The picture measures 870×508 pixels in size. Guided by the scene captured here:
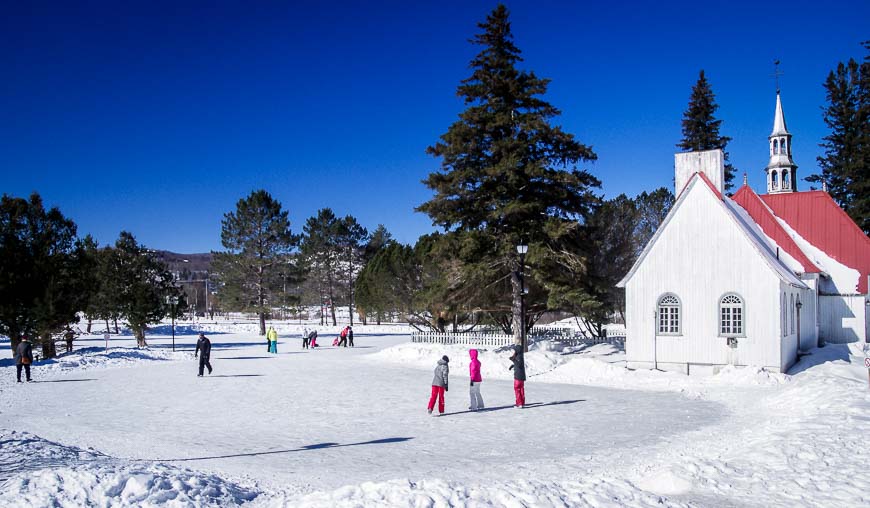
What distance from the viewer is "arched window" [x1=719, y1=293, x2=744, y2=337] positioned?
837 inches

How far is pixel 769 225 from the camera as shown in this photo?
28.2 meters

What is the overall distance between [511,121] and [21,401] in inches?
777

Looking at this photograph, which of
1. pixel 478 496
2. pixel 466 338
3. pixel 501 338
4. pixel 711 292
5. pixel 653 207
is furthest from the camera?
pixel 653 207

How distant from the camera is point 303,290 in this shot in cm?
7806

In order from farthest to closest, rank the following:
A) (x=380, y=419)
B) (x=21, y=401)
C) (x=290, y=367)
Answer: (x=290, y=367), (x=21, y=401), (x=380, y=419)

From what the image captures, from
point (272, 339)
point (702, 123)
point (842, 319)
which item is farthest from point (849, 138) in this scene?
point (272, 339)

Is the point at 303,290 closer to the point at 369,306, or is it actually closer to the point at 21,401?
the point at 369,306

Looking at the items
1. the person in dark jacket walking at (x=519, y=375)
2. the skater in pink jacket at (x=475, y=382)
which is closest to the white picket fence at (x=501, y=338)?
the person in dark jacket walking at (x=519, y=375)

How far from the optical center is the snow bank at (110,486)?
707 centimetres

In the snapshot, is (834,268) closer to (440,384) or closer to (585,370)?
(585,370)

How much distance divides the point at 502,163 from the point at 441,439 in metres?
15.9

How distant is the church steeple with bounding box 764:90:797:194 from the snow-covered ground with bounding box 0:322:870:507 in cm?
1526

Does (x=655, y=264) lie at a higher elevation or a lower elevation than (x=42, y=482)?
higher

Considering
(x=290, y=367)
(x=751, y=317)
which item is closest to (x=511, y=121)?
(x=751, y=317)
